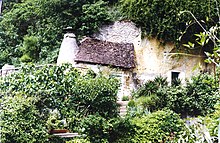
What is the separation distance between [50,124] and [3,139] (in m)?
1.05

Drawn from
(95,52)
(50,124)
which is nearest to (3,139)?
(50,124)

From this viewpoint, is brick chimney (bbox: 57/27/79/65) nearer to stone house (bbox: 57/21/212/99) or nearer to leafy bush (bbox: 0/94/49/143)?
stone house (bbox: 57/21/212/99)

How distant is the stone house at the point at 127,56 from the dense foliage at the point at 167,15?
39 cm

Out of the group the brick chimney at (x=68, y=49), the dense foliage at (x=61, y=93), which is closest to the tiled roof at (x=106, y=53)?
the brick chimney at (x=68, y=49)

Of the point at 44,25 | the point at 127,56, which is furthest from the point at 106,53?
the point at 44,25

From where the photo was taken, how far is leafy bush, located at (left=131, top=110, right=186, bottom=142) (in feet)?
24.5

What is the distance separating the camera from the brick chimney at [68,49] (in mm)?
10894

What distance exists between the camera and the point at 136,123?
761cm

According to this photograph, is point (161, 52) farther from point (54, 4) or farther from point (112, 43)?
point (54, 4)

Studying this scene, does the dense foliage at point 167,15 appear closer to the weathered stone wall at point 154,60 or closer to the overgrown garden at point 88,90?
the overgrown garden at point 88,90

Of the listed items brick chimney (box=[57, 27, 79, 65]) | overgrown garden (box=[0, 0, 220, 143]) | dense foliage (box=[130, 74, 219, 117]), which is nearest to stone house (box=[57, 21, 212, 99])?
brick chimney (box=[57, 27, 79, 65])

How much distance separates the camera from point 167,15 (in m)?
11.2

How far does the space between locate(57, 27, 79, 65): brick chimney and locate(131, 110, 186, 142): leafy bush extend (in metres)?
3.91

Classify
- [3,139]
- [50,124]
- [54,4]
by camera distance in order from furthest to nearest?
[54,4] → [50,124] → [3,139]
